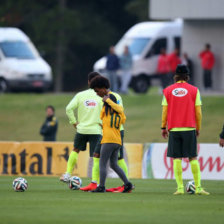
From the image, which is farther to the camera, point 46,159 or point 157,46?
point 157,46

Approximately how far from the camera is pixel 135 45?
113 feet

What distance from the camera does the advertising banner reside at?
2017cm

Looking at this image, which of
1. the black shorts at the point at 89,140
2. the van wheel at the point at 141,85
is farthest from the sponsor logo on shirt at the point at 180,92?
the van wheel at the point at 141,85

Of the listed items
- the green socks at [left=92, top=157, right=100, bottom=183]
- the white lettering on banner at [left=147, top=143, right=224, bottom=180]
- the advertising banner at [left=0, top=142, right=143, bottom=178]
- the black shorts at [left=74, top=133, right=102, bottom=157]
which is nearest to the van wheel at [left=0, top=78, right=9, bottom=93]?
the advertising banner at [left=0, top=142, right=143, bottom=178]

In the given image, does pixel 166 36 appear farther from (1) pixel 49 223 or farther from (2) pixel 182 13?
(1) pixel 49 223

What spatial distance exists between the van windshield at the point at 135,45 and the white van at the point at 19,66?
3.07 meters

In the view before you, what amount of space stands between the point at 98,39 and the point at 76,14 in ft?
8.72

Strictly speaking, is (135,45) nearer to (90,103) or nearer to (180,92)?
(90,103)

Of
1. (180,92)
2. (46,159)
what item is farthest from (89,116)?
(46,159)

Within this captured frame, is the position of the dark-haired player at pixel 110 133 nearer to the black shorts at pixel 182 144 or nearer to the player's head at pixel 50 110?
the black shorts at pixel 182 144

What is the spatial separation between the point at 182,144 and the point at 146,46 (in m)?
21.3

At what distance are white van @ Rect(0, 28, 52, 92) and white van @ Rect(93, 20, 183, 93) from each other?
2.25 m

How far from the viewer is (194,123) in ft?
43.4

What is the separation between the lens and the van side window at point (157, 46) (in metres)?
34.3
